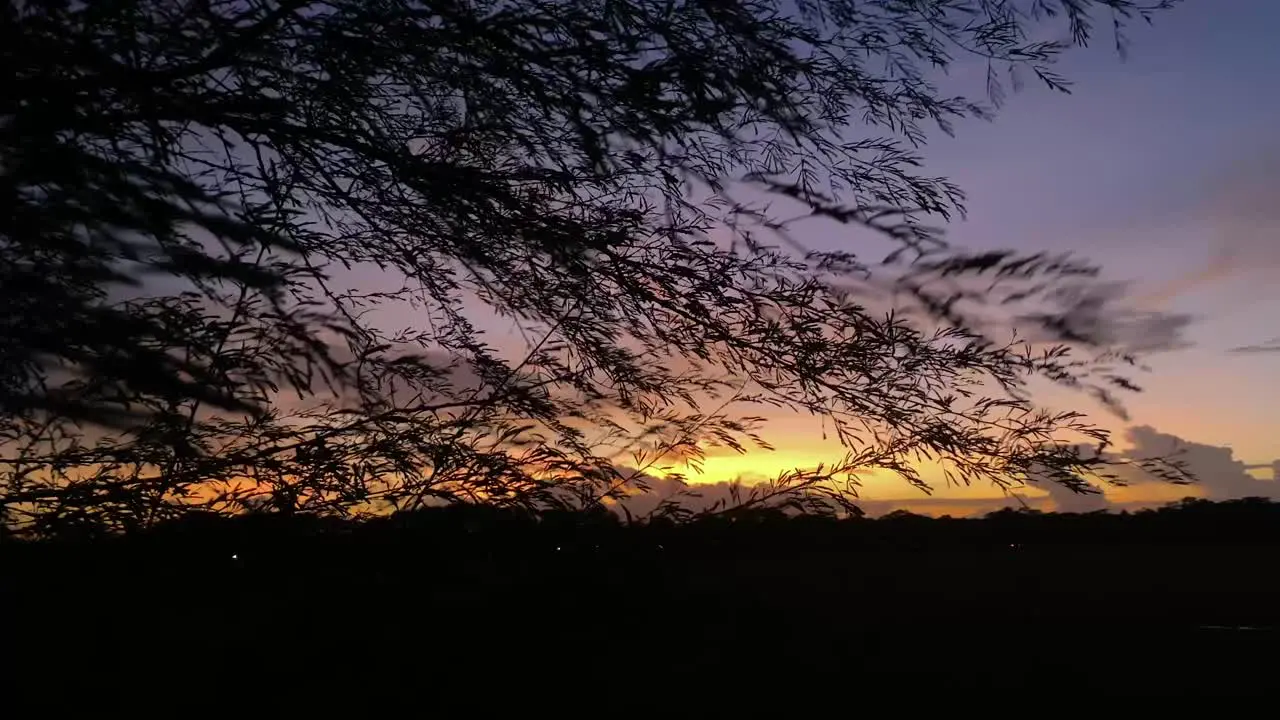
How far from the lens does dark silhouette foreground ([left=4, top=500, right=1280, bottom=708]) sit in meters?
3.00

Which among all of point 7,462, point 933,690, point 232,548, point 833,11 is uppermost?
point 833,11

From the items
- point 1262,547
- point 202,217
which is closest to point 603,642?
point 202,217

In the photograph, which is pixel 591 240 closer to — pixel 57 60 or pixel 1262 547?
pixel 57 60

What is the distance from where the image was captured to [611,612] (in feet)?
11.6

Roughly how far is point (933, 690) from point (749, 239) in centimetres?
166

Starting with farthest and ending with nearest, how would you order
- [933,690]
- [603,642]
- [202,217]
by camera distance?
[202,217], [603,642], [933,690]

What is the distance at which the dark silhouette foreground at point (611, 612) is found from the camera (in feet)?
9.84

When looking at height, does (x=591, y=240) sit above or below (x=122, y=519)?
above

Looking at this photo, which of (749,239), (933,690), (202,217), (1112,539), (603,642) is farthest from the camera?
(1112,539)

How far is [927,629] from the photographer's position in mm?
3527

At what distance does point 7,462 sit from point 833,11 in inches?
125

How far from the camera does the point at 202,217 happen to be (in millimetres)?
3584

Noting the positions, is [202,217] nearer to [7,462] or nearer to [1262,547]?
[7,462]

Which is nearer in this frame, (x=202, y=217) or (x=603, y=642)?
(x=603, y=642)
